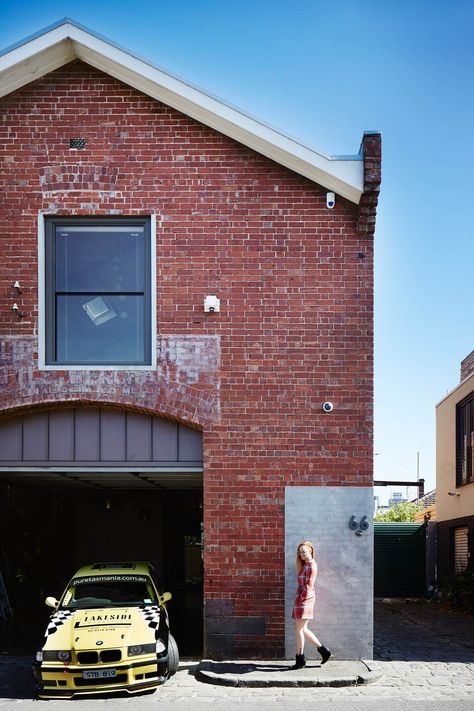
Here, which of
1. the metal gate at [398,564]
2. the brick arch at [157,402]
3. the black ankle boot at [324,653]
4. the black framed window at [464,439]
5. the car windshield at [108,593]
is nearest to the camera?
the car windshield at [108,593]

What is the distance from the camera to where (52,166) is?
12.5 metres

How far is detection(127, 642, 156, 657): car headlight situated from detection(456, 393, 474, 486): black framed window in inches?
553

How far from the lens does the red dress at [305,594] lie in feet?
36.6

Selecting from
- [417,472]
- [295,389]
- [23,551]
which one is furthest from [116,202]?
[417,472]

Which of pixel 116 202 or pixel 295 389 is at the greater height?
pixel 116 202

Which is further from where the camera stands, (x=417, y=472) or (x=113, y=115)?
(x=417, y=472)

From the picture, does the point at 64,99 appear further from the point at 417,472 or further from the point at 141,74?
the point at 417,472

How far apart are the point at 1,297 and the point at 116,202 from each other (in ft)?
7.27

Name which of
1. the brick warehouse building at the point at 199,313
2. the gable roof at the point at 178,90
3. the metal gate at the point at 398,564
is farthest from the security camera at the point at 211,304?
the metal gate at the point at 398,564

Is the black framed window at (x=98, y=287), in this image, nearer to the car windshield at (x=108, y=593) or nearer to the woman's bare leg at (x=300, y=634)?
the car windshield at (x=108, y=593)

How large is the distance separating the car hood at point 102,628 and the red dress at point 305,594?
76.2 inches

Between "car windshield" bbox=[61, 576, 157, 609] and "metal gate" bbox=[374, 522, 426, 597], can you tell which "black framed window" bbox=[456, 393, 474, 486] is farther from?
"car windshield" bbox=[61, 576, 157, 609]

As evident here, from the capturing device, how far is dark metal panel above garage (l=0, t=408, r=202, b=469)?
12367mm

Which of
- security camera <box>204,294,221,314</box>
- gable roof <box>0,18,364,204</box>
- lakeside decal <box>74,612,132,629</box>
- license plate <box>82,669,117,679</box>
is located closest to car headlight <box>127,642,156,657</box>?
license plate <box>82,669,117,679</box>
